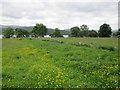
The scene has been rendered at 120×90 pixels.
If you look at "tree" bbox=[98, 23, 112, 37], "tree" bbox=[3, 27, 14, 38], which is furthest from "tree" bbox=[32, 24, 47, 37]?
"tree" bbox=[98, 23, 112, 37]

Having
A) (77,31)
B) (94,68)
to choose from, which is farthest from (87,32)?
(94,68)

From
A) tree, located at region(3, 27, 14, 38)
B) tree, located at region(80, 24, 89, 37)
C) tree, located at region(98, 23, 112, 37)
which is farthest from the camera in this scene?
tree, located at region(3, 27, 14, 38)

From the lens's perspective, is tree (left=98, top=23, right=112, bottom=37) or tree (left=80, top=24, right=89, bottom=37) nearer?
tree (left=98, top=23, right=112, bottom=37)

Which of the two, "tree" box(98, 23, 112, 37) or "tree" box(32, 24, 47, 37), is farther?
"tree" box(32, 24, 47, 37)

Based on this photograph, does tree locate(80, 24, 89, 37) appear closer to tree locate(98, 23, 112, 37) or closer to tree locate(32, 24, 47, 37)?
tree locate(98, 23, 112, 37)

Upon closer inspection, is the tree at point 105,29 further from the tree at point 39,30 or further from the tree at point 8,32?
the tree at point 8,32

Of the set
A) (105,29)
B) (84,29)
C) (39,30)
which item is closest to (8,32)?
(39,30)

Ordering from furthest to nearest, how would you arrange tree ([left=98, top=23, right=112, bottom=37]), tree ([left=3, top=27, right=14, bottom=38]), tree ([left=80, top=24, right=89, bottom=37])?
tree ([left=3, top=27, right=14, bottom=38])
tree ([left=80, top=24, right=89, bottom=37])
tree ([left=98, top=23, right=112, bottom=37])

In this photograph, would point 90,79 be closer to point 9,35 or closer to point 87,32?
point 87,32

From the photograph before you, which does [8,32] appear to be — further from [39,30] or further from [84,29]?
[84,29]

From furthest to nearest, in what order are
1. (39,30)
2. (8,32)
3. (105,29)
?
(8,32), (39,30), (105,29)

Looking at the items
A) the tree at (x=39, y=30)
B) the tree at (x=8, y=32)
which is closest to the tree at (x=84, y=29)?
the tree at (x=39, y=30)

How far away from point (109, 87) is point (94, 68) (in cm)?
270

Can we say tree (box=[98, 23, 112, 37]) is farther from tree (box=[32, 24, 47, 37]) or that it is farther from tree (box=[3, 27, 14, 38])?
tree (box=[3, 27, 14, 38])
